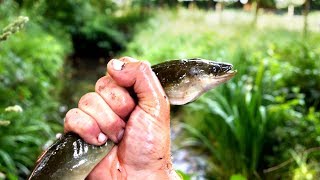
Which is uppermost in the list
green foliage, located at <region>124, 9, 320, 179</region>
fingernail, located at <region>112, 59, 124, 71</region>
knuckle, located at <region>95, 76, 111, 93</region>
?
fingernail, located at <region>112, 59, 124, 71</region>

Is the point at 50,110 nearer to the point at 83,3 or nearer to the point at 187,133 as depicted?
the point at 187,133

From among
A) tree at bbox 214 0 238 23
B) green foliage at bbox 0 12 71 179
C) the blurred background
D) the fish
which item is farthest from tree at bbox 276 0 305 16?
the fish

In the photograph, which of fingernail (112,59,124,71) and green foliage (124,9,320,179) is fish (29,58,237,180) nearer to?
fingernail (112,59,124,71)

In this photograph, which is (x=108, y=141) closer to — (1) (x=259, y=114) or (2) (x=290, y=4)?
(1) (x=259, y=114)

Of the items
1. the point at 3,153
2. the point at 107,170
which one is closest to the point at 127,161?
the point at 107,170

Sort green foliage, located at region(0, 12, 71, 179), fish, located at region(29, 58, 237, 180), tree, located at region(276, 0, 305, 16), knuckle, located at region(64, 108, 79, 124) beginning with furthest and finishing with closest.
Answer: tree, located at region(276, 0, 305, 16) < green foliage, located at region(0, 12, 71, 179) < knuckle, located at region(64, 108, 79, 124) < fish, located at region(29, 58, 237, 180)

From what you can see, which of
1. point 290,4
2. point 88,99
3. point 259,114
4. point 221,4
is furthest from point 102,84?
point 221,4

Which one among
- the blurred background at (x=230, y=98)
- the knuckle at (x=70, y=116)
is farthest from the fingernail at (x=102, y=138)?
the blurred background at (x=230, y=98)
